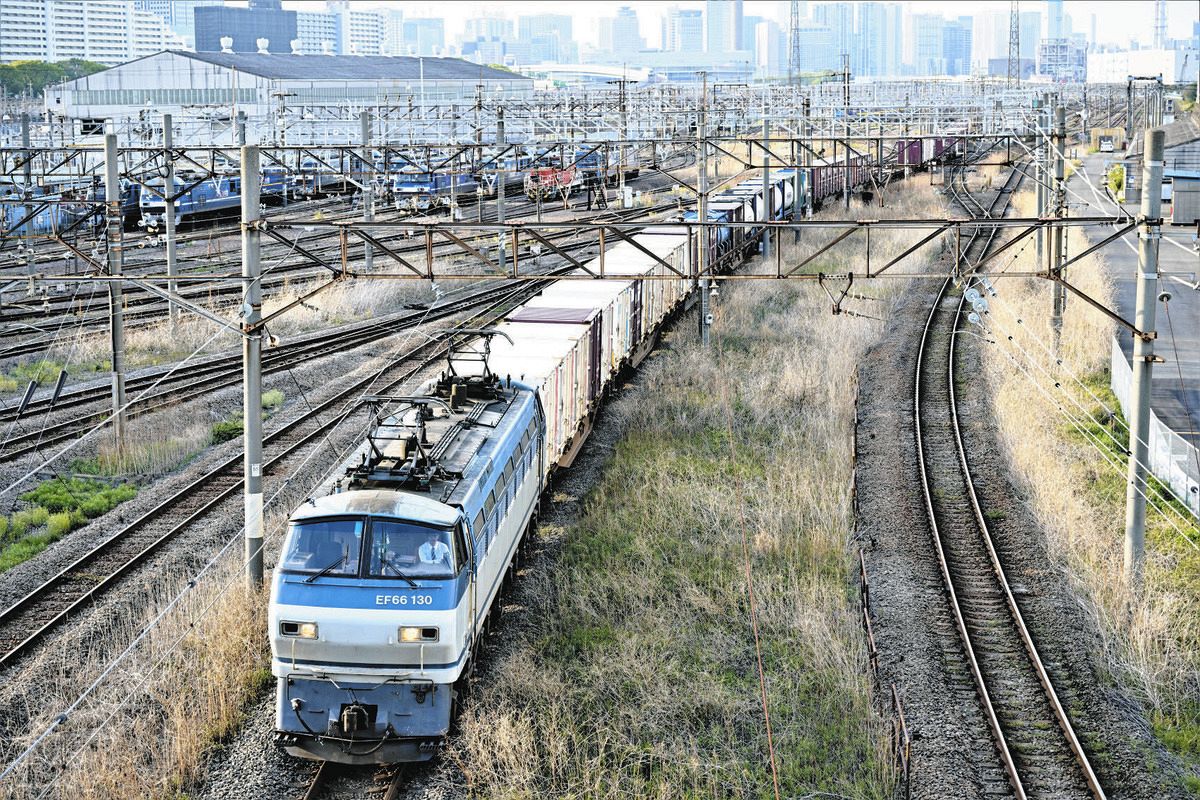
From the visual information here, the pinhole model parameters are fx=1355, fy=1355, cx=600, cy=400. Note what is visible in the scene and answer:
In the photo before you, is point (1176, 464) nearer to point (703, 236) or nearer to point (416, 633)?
point (416, 633)

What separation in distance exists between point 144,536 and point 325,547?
23.5ft

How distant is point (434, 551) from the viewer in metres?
11.3

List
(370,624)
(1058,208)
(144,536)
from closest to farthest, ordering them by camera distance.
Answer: (370,624)
(144,536)
(1058,208)

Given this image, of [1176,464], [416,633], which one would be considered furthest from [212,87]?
[416,633]

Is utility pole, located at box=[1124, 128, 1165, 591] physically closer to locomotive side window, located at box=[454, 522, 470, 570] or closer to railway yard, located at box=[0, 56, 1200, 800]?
railway yard, located at box=[0, 56, 1200, 800]

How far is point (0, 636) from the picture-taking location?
14.4m

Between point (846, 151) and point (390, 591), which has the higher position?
point (846, 151)

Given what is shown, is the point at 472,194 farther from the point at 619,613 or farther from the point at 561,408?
the point at 619,613

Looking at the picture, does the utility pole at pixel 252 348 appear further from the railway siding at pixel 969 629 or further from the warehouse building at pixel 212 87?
the warehouse building at pixel 212 87

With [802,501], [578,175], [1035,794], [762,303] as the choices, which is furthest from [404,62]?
[1035,794]

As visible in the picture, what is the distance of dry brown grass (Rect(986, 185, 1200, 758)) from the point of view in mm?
13586

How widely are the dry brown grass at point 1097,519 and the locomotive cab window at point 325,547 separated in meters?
7.60

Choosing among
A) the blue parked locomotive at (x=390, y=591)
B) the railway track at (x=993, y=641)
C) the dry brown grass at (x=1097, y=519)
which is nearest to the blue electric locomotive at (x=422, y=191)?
the dry brown grass at (x=1097, y=519)

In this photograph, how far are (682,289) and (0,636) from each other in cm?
2132
